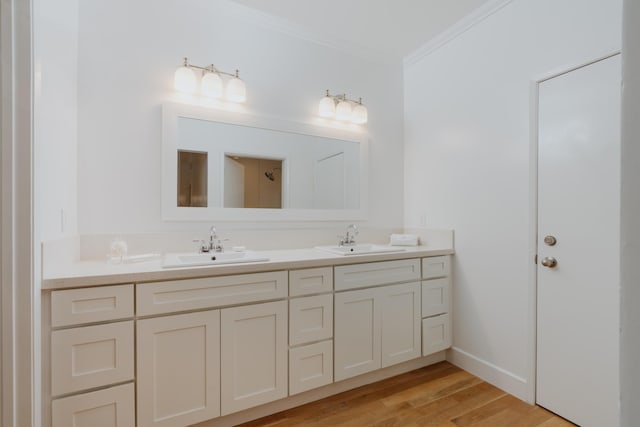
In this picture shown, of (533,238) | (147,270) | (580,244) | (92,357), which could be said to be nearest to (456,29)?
(533,238)

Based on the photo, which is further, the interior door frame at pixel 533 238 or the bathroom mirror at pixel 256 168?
the bathroom mirror at pixel 256 168

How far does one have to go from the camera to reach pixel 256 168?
2.28 metres

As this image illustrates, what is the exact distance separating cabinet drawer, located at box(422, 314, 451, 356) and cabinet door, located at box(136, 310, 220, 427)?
1428mm

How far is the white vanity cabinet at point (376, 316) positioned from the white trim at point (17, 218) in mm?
1398

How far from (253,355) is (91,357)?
712 mm

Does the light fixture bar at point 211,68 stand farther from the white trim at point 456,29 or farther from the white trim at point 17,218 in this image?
the white trim at point 456,29

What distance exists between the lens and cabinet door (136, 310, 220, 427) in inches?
56.5

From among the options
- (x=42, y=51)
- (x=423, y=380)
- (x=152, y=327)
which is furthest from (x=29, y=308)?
(x=423, y=380)

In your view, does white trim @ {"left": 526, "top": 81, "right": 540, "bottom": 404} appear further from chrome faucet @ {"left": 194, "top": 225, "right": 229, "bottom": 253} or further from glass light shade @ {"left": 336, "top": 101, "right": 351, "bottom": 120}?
chrome faucet @ {"left": 194, "top": 225, "right": 229, "bottom": 253}

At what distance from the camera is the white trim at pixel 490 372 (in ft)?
6.39

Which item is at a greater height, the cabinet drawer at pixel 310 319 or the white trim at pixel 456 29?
the white trim at pixel 456 29

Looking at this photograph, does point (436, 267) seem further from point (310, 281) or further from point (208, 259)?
point (208, 259)

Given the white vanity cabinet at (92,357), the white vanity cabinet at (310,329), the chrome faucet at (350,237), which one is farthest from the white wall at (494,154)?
the white vanity cabinet at (92,357)

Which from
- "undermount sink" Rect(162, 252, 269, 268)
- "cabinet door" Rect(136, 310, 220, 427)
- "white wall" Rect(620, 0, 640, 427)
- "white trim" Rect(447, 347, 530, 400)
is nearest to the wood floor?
"white trim" Rect(447, 347, 530, 400)
